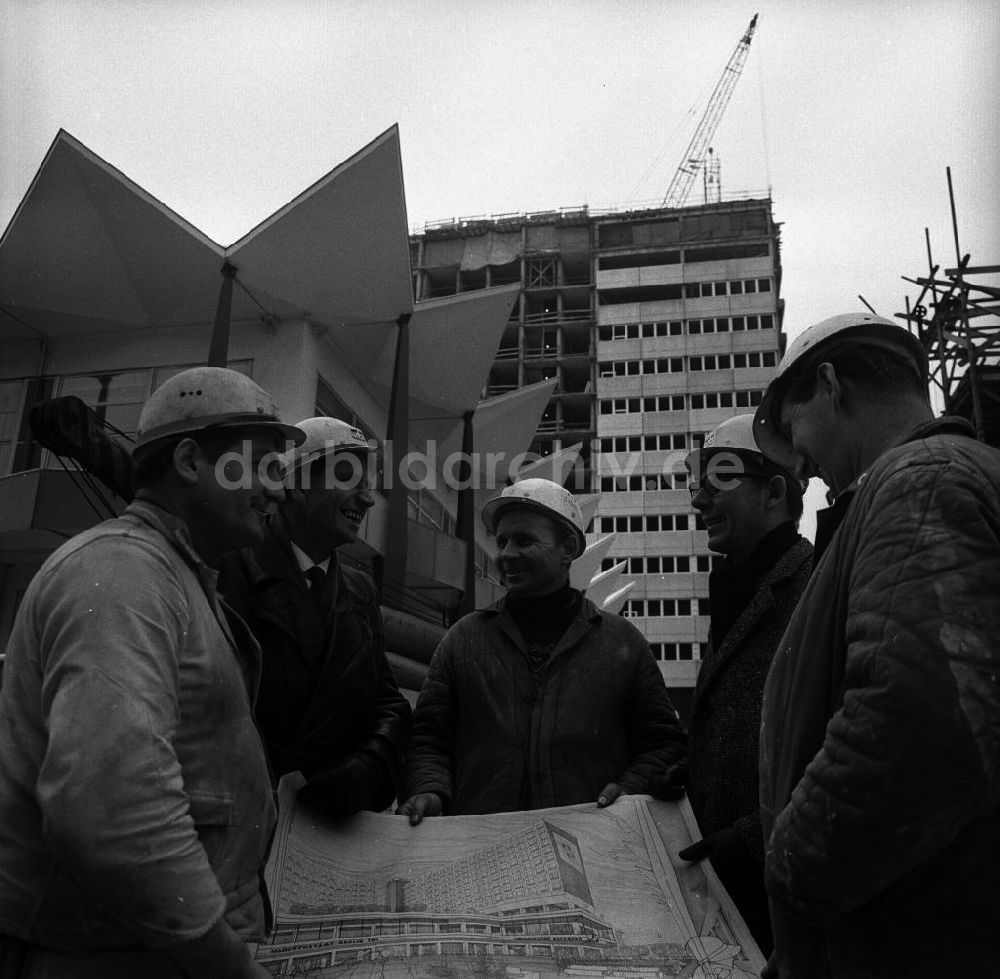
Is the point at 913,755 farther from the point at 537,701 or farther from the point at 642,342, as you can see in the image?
the point at 642,342

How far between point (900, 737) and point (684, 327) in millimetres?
70514

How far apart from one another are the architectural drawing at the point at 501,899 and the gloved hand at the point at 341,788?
0.04m

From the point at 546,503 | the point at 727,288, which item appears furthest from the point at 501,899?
the point at 727,288

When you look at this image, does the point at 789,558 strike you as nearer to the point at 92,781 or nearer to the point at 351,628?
the point at 351,628

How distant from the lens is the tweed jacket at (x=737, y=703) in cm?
283

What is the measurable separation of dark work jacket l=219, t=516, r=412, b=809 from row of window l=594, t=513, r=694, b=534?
62954mm

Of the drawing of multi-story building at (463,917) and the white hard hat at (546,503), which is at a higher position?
the white hard hat at (546,503)

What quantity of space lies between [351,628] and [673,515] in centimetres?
6468

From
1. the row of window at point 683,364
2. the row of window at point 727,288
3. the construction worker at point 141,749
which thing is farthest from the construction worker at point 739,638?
the row of window at point 727,288

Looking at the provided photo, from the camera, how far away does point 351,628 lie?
10.3 ft

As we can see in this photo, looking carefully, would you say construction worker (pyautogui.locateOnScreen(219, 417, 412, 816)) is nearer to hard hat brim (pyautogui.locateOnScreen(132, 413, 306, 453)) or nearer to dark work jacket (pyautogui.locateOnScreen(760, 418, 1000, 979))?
hard hat brim (pyautogui.locateOnScreen(132, 413, 306, 453))

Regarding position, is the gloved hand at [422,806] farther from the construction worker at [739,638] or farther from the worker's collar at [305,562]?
the worker's collar at [305,562]

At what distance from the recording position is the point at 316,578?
3.19 meters

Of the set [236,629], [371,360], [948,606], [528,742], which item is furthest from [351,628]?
[371,360]
